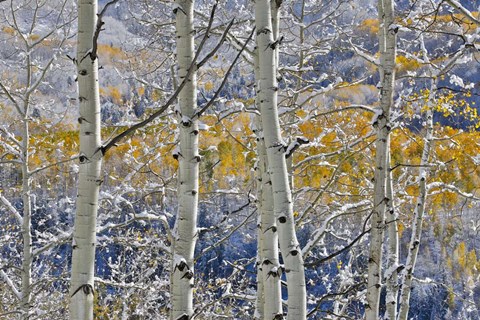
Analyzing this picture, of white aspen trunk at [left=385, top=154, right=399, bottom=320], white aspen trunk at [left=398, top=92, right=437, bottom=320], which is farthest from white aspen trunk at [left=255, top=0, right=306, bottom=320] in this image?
white aspen trunk at [left=398, top=92, right=437, bottom=320]

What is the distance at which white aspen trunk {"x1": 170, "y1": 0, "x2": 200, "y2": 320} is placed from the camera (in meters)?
2.61

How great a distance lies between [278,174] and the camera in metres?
2.46

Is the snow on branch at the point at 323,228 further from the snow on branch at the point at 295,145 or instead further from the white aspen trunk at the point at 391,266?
the snow on branch at the point at 295,145

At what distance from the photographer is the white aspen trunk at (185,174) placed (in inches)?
103

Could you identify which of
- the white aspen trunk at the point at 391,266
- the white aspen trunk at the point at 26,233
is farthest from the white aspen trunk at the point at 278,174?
the white aspen trunk at the point at 26,233

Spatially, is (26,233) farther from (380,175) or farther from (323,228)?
(380,175)

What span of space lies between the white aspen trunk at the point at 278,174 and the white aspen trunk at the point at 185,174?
39 centimetres

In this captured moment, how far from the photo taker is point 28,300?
7.32 meters

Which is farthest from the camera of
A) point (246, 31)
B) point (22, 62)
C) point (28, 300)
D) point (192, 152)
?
point (22, 62)

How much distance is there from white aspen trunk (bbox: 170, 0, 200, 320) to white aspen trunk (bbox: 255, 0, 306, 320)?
0.39 m

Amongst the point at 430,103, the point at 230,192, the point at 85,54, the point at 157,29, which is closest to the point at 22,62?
the point at 157,29

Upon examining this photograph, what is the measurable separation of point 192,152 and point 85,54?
32.8 inches

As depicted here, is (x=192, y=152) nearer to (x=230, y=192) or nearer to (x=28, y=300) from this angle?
(x=230, y=192)

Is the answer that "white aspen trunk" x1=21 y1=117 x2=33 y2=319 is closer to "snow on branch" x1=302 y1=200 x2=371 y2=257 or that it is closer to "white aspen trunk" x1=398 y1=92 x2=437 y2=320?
"snow on branch" x1=302 y1=200 x2=371 y2=257
